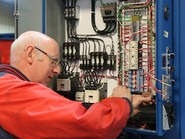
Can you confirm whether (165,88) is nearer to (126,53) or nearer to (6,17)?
(126,53)

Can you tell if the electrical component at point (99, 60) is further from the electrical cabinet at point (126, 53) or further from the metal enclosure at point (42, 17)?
the metal enclosure at point (42, 17)

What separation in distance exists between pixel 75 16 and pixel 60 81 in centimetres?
60

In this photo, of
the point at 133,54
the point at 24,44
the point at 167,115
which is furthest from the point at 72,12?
the point at 167,115

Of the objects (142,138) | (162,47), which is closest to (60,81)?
(142,138)

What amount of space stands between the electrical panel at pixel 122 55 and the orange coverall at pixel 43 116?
20.8 inches

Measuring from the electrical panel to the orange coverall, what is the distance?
0.53 metres

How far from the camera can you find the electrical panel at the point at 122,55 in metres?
1.65

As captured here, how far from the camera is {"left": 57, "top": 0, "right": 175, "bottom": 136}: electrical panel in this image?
1646 mm

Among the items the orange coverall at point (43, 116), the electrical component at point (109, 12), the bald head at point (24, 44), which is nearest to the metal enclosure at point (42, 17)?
the electrical component at point (109, 12)

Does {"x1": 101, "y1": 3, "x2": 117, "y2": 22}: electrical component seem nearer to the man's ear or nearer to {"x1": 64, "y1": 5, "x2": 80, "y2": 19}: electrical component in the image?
{"x1": 64, "y1": 5, "x2": 80, "y2": 19}: electrical component

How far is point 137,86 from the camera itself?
1.95 meters

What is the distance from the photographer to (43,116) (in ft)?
3.80

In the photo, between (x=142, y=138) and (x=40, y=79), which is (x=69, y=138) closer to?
(x=40, y=79)

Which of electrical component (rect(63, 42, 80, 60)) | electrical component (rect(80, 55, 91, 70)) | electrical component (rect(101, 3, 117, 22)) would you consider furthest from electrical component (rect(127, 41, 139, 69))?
electrical component (rect(63, 42, 80, 60))
